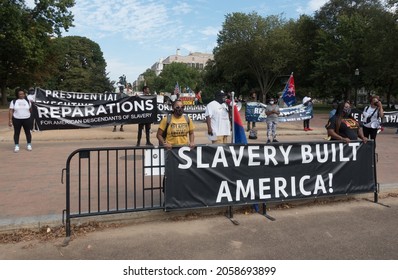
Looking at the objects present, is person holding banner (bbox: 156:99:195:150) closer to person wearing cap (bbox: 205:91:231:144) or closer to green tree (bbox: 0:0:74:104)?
person wearing cap (bbox: 205:91:231:144)

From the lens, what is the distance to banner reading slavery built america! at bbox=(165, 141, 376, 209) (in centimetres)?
527

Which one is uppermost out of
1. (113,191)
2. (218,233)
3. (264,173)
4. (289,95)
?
(289,95)

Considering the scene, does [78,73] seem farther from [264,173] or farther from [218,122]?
[264,173]

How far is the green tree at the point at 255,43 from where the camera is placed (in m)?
49.5

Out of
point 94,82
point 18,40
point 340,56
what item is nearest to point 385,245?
point 18,40

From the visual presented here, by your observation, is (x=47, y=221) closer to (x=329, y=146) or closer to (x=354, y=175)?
(x=329, y=146)

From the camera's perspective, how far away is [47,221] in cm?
493

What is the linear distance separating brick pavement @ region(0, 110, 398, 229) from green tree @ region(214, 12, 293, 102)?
35.6 meters

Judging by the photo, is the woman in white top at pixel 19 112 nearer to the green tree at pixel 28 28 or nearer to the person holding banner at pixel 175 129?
the person holding banner at pixel 175 129

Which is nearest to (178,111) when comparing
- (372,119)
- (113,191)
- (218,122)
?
(113,191)

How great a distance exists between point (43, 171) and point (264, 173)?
5.34 m

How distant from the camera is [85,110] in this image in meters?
13.1

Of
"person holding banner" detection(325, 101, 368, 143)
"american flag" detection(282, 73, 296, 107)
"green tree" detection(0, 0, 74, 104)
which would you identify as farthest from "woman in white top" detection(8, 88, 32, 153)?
"green tree" detection(0, 0, 74, 104)

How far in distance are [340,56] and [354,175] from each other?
152 ft
